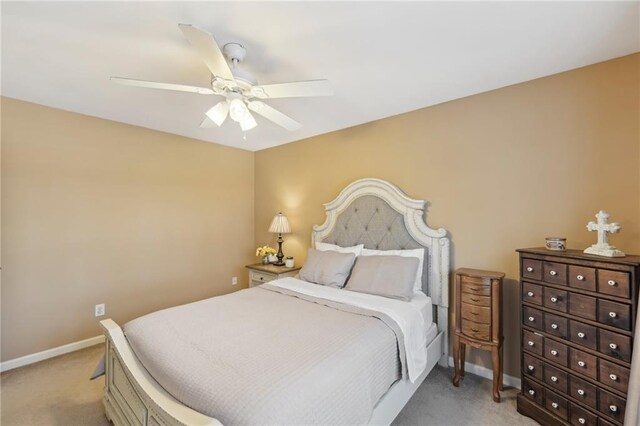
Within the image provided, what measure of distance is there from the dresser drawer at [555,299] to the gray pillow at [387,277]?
878 mm

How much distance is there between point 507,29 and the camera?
166 centimetres

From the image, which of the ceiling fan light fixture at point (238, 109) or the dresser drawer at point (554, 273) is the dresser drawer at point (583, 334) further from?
the ceiling fan light fixture at point (238, 109)

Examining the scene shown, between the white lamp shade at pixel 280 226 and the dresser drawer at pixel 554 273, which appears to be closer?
the dresser drawer at pixel 554 273

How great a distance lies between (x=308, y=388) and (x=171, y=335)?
0.94m

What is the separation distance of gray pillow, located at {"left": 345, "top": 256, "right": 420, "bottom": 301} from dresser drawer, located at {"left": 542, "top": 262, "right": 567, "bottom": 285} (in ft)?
2.87

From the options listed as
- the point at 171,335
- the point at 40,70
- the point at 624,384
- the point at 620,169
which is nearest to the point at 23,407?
the point at 171,335

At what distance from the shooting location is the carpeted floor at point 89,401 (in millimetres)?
1911

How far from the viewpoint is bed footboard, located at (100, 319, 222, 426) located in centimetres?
113

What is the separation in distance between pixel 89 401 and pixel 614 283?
3504 mm

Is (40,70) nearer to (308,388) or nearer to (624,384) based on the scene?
(308,388)

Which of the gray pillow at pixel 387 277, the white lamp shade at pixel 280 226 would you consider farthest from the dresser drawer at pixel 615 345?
the white lamp shade at pixel 280 226

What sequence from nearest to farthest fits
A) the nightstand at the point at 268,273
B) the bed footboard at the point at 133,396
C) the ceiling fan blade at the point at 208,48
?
1. the bed footboard at the point at 133,396
2. the ceiling fan blade at the point at 208,48
3. the nightstand at the point at 268,273

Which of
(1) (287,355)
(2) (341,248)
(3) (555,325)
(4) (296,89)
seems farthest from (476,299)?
(4) (296,89)

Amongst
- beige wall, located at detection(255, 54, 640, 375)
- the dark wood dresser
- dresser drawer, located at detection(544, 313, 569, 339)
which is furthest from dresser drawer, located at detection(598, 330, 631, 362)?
beige wall, located at detection(255, 54, 640, 375)
